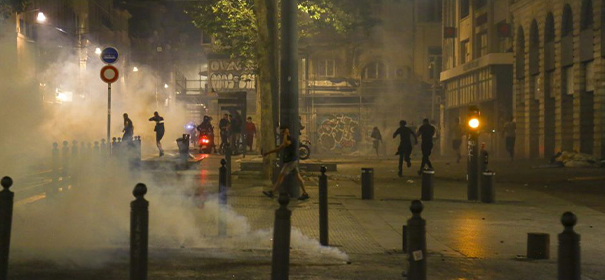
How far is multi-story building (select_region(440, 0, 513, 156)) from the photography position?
4475 cm

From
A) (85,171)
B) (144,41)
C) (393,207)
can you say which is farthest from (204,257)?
(144,41)

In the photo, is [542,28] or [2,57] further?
[542,28]

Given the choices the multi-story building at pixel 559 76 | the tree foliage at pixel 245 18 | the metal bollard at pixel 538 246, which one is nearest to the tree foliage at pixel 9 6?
the tree foliage at pixel 245 18

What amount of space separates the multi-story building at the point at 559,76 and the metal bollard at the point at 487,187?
53.7 ft

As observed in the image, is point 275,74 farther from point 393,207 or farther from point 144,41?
point 144,41

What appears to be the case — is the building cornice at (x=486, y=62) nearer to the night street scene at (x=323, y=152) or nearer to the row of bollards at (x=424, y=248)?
the night street scene at (x=323, y=152)

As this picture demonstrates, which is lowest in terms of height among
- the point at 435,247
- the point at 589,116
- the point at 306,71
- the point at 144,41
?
the point at 435,247

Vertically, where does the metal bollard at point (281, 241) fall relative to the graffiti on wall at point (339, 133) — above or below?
below

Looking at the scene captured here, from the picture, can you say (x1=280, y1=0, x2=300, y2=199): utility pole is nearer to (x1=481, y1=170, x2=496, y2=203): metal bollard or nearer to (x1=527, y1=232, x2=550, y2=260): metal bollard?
(x1=481, y1=170, x2=496, y2=203): metal bollard

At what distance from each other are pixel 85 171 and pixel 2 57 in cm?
942

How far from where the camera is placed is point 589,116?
113 feet

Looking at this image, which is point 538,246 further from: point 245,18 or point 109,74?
point 245,18

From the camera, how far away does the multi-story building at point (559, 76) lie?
108 ft

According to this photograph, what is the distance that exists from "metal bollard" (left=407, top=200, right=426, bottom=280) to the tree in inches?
650
